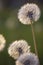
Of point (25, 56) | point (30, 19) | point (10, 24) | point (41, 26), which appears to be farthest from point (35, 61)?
point (10, 24)

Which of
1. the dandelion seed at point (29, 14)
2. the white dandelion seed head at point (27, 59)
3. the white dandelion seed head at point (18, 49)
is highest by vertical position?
the dandelion seed at point (29, 14)

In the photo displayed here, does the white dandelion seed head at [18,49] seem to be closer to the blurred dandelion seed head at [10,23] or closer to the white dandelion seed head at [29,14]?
the white dandelion seed head at [29,14]

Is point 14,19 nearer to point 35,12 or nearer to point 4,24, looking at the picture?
point 4,24

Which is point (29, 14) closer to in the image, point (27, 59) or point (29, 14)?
point (29, 14)

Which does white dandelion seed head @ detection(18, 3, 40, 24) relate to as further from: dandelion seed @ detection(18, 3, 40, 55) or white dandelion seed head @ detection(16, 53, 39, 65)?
white dandelion seed head @ detection(16, 53, 39, 65)

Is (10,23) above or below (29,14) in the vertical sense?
above

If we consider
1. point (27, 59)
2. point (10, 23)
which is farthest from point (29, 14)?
point (10, 23)

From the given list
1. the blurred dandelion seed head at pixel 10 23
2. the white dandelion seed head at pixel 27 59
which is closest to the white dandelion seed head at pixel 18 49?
the white dandelion seed head at pixel 27 59

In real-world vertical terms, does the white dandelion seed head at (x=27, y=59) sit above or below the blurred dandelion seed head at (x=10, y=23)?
below

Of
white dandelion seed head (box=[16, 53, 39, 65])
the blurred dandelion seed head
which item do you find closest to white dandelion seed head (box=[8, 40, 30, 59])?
white dandelion seed head (box=[16, 53, 39, 65])
